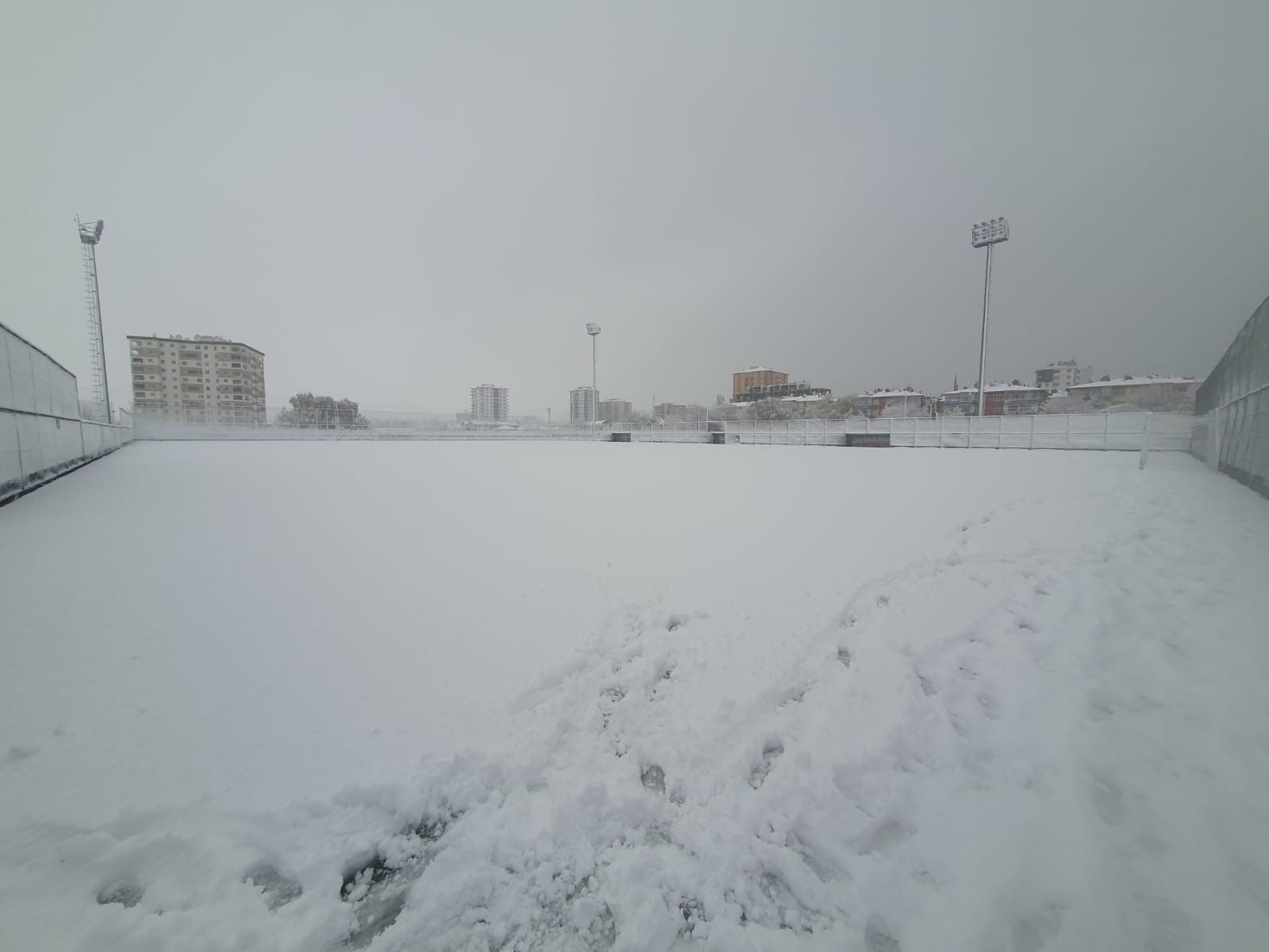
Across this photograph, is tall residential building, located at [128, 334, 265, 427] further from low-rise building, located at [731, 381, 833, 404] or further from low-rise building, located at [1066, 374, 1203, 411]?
low-rise building, located at [1066, 374, 1203, 411]

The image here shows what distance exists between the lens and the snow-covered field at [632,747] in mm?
1523

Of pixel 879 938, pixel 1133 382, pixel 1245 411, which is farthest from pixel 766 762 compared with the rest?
pixel 1133 382

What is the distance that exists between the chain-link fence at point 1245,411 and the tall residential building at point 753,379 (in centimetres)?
8631

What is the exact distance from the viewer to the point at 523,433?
39.4m

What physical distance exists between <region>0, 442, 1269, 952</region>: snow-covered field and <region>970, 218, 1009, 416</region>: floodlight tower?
2429 centimetres

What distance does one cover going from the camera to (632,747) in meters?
2.32

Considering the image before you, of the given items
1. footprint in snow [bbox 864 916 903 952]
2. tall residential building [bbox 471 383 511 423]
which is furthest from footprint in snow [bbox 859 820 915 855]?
tall residential building [bbox 471 383 511 423]

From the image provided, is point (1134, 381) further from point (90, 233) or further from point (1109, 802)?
point (90, 233)

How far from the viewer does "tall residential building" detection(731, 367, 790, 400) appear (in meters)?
98.6

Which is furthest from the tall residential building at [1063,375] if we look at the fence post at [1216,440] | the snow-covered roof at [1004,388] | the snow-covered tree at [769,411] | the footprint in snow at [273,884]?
the footprint in snow at [273,884]

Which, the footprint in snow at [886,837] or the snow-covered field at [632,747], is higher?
the snow-covered field at [632,747]

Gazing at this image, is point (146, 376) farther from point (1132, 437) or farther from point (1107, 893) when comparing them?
point (1132, 437)

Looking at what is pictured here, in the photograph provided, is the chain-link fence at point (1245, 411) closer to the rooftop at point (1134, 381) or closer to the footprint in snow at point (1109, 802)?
the footprint in snow at point (1109, 802)

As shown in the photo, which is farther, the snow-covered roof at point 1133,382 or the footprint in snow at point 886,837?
the snow-covered roof at point 1133,382
